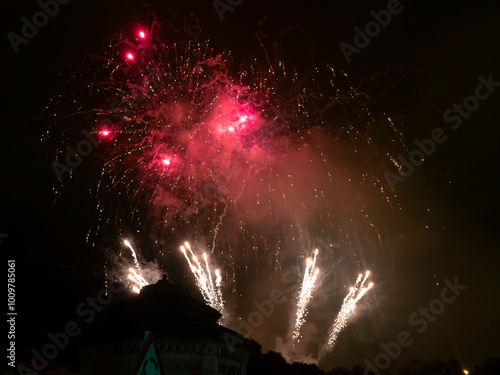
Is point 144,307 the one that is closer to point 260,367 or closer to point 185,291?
point 185,291

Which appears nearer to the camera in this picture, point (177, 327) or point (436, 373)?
point (177, 327)

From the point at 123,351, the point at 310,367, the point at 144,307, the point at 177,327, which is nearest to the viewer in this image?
the point at 123,351

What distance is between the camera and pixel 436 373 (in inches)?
2788

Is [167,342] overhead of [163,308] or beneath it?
beneath

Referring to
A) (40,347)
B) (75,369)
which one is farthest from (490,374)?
(40,347)

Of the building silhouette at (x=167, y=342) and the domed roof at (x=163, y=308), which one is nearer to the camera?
the building silhouette at (x=167, y=342)

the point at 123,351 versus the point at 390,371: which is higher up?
the point at 123,351

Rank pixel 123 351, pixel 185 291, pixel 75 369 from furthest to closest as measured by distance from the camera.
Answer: pixel 75 369 < pixel 185 291 < pixel 123 351

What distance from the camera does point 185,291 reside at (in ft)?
60.7

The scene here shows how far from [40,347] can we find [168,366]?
1394 inches

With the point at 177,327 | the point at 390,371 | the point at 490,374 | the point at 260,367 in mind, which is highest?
the point at 177,327

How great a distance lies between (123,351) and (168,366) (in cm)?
153

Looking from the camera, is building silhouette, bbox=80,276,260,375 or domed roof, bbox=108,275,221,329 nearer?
building silhouette, bbox=80,276,260,375

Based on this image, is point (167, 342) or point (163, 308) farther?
point (163, 308)
